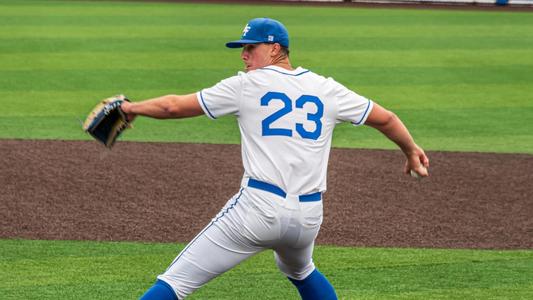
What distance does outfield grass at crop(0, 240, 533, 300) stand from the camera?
684 cm

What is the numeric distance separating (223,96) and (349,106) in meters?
0.64

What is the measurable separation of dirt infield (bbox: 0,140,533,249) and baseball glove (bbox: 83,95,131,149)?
2.77 meters

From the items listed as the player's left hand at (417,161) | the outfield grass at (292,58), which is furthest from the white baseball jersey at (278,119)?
the outfield grass at (292,58)

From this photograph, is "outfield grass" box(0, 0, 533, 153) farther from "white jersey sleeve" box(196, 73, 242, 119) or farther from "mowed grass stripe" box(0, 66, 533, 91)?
"white jersey sleeve" box(196, 73, 242, 119)

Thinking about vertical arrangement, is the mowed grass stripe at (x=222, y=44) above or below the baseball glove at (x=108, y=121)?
below

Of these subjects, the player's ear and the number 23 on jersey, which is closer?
the number 23 on jersey

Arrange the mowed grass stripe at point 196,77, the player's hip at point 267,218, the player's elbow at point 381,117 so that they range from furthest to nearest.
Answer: the mowed grass stripe at point 196,77
the player's elbow at point 381,117
the player's hip at point 267,218

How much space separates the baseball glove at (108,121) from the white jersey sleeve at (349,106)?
1.04 metres

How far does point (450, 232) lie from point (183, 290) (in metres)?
3.71

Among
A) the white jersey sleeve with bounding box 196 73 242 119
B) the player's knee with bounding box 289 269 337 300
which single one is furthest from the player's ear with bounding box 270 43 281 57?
the player's knee with bounding box 289 269 337 300

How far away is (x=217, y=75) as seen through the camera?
1579cm

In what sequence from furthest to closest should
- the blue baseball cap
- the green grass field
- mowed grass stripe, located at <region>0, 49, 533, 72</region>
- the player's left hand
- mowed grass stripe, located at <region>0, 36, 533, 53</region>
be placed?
mowed grass stripe, located at <region>0, 36, 533, 53</region>, mowed grass stripe, located at <region>0, 49, 533, 72</region>, the green grass field, the player's left hand, the blue baseball cap

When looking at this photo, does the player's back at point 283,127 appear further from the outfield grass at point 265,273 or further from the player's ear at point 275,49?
the outfield grass at point 265,273

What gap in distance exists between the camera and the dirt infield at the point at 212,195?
837 cm
